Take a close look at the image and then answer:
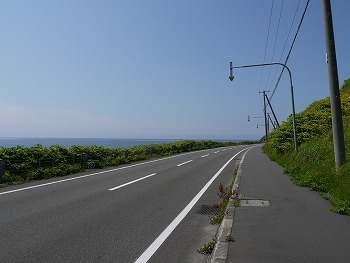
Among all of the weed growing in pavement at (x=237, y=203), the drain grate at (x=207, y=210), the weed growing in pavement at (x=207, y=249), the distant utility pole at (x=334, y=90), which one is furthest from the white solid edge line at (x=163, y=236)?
the distant utility pole at (x=334, y=90)

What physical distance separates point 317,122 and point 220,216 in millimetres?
16786

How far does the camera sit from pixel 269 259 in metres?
3.80

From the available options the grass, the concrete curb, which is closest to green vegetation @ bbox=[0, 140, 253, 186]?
the concrete curb

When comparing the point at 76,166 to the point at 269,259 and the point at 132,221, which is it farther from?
the point at 269,259

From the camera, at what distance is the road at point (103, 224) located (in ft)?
14.4

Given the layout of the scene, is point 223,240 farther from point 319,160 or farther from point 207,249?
point 319,160

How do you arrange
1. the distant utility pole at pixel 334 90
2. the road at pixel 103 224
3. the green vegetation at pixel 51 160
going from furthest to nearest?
the green vegetation at pixel 51 160 → the distant utility pole at pixel 334 90 → the road at pixel 103 224

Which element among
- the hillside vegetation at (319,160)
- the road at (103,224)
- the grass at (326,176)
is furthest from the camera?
the hillside vegetation at (319,160)

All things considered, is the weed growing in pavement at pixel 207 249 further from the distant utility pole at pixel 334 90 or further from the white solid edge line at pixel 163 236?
the distant utility pole at pixel 334 90

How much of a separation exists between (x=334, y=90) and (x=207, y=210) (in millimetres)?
5477

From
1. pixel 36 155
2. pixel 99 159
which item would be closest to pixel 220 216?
pixel 36 155

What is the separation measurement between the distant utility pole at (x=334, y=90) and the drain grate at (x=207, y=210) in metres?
4.29

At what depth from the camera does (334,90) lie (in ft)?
29.7

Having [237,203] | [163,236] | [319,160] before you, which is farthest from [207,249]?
[319,160]
